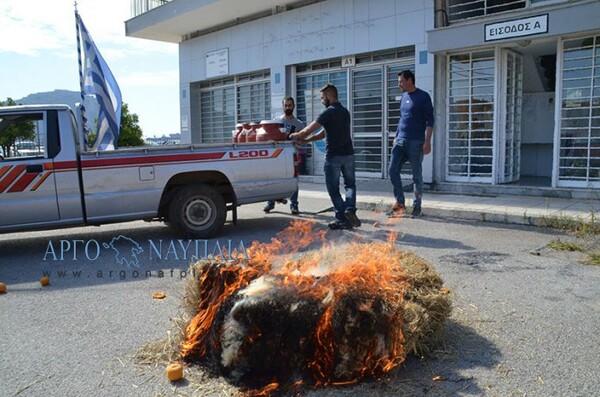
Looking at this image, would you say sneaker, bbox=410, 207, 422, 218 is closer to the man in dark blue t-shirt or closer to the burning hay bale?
the man in dark blue t-shirt

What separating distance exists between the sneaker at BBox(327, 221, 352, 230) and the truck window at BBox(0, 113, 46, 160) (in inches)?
161

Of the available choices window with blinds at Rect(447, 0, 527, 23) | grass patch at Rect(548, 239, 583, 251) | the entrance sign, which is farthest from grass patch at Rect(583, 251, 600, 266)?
window with blinds at Rect(447, 0, 527, 23)

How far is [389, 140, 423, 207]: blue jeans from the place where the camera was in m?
8.75

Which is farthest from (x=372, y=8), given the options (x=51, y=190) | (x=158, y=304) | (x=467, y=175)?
(x=158, y=304)

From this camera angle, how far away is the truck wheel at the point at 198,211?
24.6 feet

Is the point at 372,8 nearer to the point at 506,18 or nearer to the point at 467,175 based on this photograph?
the point at 506,18

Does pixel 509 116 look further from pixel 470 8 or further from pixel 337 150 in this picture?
pixel 337 150

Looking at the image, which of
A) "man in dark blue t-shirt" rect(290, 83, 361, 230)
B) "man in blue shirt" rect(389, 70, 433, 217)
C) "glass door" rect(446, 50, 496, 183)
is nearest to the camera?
"man in dark blue t-shirt" rect(290, 83, 361, 230)

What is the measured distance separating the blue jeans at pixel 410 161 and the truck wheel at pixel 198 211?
2979 mm

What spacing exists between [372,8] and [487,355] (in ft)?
38.0

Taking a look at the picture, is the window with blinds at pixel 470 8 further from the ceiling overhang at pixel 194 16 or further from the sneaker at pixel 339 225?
the sneaker at pixel 339 225

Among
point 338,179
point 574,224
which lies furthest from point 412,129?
point 574,224

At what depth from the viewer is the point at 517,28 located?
1021 centimetres

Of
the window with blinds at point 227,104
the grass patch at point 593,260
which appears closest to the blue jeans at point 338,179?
the grass patch at point 593,260
